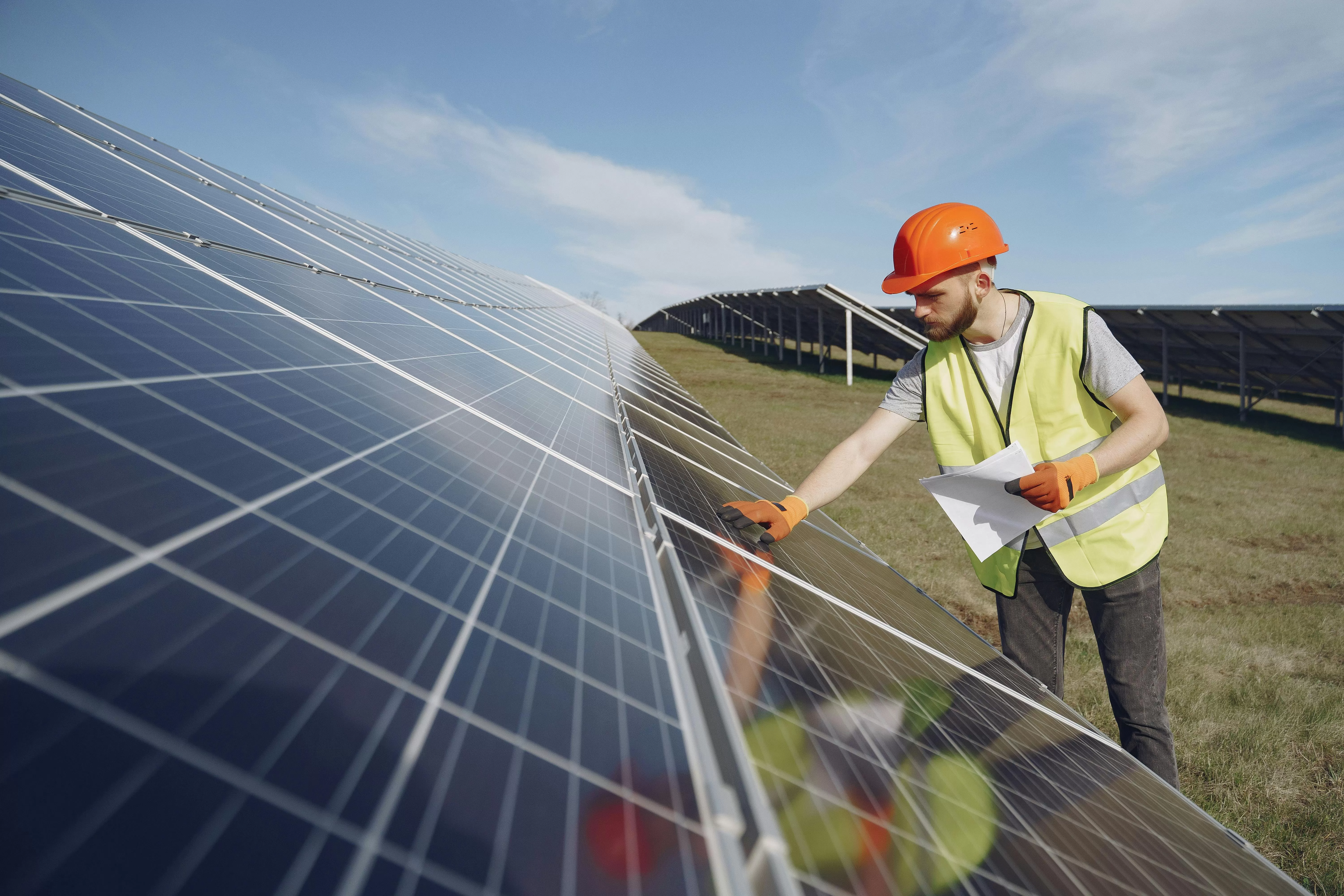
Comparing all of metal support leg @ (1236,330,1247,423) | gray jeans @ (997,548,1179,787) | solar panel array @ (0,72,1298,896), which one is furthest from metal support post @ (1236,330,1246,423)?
solar panel array @ (0,72,1298,896)

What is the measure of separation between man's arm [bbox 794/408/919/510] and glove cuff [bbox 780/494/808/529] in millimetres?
91

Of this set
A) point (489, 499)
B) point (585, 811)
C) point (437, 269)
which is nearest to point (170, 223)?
point (489, 499)

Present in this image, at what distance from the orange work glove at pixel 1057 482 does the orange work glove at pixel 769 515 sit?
43.9 inches

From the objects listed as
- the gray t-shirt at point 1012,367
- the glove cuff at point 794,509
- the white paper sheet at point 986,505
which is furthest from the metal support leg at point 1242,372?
the glove cuff at point 794,509

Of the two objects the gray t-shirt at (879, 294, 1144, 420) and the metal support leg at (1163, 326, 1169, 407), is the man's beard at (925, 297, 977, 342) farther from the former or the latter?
the metal support leg at (1163, 326, 1169, 407)

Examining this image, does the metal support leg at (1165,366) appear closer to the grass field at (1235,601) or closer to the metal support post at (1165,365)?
the metal support post at (1165,365)

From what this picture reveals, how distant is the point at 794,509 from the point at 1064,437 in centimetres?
150

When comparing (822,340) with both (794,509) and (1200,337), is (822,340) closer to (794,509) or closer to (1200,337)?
(1200,337)

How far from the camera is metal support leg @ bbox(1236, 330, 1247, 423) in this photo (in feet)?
72.9

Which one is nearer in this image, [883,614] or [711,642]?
[711,642]

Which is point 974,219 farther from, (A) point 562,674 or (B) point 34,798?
(B) point 34,798

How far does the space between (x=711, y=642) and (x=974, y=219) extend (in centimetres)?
303

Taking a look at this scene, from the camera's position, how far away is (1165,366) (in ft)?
85.1

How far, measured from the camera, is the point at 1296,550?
31.1 feet
